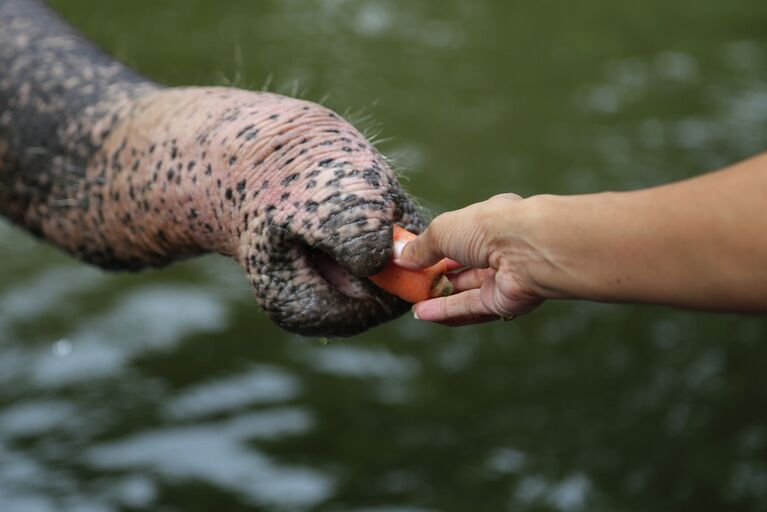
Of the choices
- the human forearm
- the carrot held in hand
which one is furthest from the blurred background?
the human forearm

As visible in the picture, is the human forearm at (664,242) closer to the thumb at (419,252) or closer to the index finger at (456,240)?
the index finger at (456,240)

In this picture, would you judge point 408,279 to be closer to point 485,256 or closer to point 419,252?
point 419,252

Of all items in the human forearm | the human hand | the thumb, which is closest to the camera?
the human forearm

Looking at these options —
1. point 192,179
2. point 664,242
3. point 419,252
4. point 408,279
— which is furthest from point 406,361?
point 664,242

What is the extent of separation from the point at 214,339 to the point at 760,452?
2784 mm

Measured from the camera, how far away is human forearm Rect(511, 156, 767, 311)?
2191 mm

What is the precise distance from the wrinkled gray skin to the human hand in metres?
0.14

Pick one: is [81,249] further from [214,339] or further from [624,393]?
[624,393]

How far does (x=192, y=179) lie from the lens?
3.33 metres

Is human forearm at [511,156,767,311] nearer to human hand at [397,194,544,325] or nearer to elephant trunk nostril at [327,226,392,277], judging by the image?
human hand at [397,194,544,325]

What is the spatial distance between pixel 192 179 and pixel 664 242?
1543 mm

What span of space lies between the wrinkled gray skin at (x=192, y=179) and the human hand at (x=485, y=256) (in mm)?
145

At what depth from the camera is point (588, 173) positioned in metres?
7.43

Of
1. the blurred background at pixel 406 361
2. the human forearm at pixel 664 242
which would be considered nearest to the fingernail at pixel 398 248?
the human forearm at pixel 664 242
